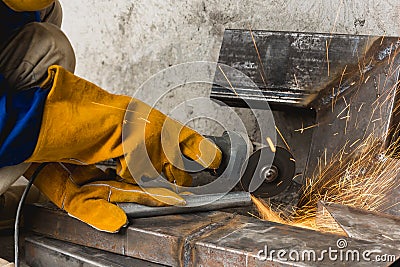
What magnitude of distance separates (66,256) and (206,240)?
56 cm

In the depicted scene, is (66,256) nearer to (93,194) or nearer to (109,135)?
(93,194)

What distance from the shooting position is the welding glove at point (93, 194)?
185 centimetres

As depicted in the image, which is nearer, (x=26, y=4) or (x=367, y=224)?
(x=26, y=4)

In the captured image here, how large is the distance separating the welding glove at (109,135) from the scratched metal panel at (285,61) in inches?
17.5

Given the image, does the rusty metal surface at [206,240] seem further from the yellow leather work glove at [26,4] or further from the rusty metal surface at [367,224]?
the yellow leather work glove at [26,4]

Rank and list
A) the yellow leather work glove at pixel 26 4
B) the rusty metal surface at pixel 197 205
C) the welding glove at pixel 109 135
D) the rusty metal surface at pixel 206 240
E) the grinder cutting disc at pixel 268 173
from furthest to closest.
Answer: the grinder cutting disc at pixel 268 173
the rusty metal surface at pixel 197 205
the welding glove at pixel 109 135
the yellow leather work glove at pixel 26 4
the rusty metal surface at pixel 206 240

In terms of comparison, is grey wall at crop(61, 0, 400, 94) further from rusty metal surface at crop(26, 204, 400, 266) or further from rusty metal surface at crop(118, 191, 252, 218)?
rusty metal surface at crop(26, 204, 400, 266)

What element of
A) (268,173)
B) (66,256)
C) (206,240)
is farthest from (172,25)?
(206,240)

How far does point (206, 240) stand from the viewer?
166 cm

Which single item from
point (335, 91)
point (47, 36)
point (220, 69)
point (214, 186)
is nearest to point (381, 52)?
point (335, 91)

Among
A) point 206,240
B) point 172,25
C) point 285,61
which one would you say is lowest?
point 206,240

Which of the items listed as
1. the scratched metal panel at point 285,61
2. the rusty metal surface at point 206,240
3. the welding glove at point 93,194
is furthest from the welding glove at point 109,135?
the scratched metal panel at point 285,61

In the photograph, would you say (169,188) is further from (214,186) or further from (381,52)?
(381,52)

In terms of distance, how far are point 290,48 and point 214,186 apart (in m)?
0.65
